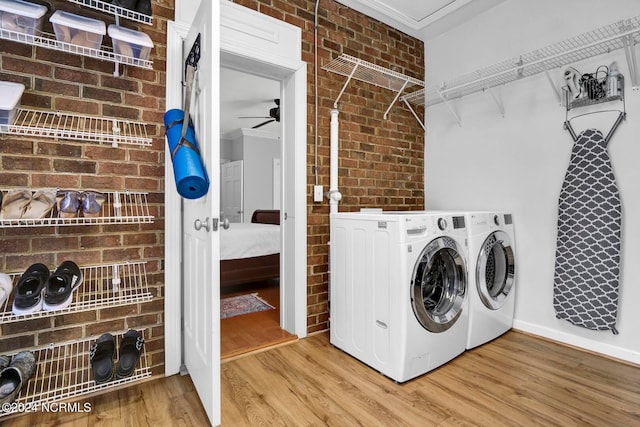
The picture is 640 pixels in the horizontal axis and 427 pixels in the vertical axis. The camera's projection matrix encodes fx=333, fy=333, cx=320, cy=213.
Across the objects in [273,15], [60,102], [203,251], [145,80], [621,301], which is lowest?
[621,301]

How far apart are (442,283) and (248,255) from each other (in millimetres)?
2247

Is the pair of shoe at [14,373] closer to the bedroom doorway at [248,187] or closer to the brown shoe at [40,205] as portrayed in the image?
the brown shoe at [40,205]

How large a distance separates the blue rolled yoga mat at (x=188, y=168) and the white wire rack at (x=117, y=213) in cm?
36

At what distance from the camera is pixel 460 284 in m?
2.13

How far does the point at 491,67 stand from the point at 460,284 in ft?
5.50

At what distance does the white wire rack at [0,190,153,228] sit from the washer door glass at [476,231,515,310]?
Result: 2165mm

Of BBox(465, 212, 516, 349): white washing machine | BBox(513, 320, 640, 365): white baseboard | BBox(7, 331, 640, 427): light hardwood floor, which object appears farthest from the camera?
BBox(465, 212, 516, 349): white washing machine

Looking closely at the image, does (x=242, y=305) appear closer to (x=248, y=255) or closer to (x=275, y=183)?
(x=248, y=255)

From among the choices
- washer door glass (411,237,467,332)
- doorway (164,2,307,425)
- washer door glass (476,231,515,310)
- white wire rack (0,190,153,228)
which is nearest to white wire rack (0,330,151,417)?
doorway (164,2,307,425)

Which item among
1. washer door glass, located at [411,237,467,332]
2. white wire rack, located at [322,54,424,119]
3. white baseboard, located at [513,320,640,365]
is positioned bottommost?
white baseboard, located at [513,320,640,365]

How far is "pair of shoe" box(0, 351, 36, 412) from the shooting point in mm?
1358

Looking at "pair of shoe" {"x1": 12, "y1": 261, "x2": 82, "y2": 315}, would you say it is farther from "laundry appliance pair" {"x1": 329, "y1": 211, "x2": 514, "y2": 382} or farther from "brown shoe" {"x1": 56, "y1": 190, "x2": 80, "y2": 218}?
"laundry appliance pair" {"x1": 329, "y1": 211, "x2": 514, "y2": 382}

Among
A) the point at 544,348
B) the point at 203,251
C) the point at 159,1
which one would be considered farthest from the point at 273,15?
the point at 544,348

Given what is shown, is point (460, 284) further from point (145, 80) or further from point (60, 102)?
point (60, 102)
